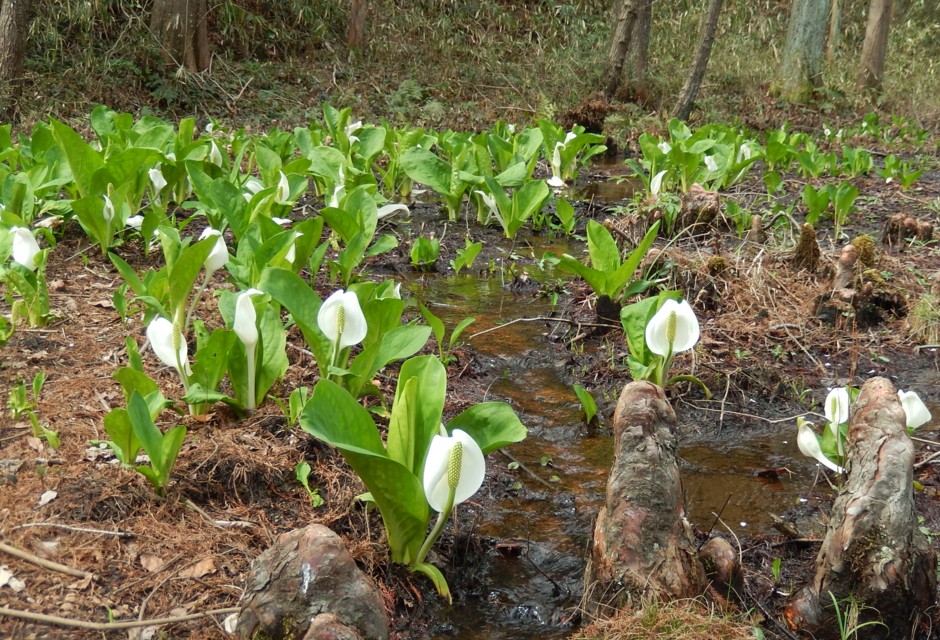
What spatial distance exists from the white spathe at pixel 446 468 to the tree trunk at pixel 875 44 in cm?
1315

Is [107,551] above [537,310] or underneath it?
above

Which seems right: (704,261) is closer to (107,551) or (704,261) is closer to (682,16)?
(107,551)

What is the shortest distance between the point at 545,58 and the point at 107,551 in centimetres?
1341

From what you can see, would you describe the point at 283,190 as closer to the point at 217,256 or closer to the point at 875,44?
the point at 217,256

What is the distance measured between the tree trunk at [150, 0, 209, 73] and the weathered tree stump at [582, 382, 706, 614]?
9757 millimetres

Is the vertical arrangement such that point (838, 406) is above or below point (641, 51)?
above

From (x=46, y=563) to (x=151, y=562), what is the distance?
0.21 metres

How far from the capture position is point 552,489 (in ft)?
8.16

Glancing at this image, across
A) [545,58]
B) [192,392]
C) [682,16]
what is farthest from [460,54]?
[192,392]

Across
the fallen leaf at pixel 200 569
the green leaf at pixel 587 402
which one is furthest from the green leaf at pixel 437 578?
the green leaf at pixel 587 402

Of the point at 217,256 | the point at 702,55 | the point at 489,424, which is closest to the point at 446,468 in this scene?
the point at 489,424

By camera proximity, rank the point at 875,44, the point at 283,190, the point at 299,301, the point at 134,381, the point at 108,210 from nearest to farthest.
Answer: the point at 134,381, the point at 299,301, the point at 108,210, the point at 283,190, the point at 875,44

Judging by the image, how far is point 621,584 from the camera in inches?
70.6

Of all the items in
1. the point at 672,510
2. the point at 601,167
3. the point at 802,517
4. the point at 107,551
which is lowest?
the point at 601,167
